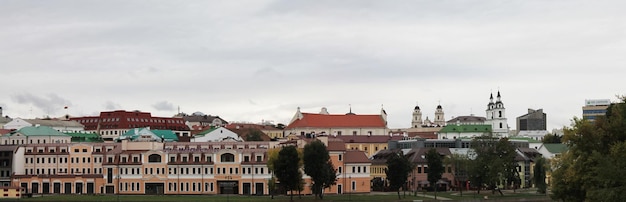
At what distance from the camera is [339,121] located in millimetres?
198125

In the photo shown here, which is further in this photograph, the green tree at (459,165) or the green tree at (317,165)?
the green tree at (459,165)

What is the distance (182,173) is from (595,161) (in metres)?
62.5

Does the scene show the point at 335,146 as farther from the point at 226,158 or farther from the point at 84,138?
the point at 84,138

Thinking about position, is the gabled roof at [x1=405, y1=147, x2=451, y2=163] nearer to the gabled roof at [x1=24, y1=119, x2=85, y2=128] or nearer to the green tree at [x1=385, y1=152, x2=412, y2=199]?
the green tree at [x1=385, y1=152, x2=412, y2=199]

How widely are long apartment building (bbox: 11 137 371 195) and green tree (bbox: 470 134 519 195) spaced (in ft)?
43.3

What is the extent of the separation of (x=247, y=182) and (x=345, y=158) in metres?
12.2

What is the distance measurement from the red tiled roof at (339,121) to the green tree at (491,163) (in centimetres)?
7941

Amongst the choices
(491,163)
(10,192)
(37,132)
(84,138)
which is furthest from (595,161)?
(84,138)

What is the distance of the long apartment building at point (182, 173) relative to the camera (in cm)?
11350

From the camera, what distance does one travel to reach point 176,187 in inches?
4483

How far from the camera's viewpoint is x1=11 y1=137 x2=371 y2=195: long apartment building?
114 meters

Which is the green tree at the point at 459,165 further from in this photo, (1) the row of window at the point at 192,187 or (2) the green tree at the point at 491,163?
(1) the row of window at the point at 192,187

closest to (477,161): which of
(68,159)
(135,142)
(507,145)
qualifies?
(507,145)

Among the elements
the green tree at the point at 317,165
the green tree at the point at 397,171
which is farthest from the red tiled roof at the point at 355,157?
the green tree at the point at 317,165
